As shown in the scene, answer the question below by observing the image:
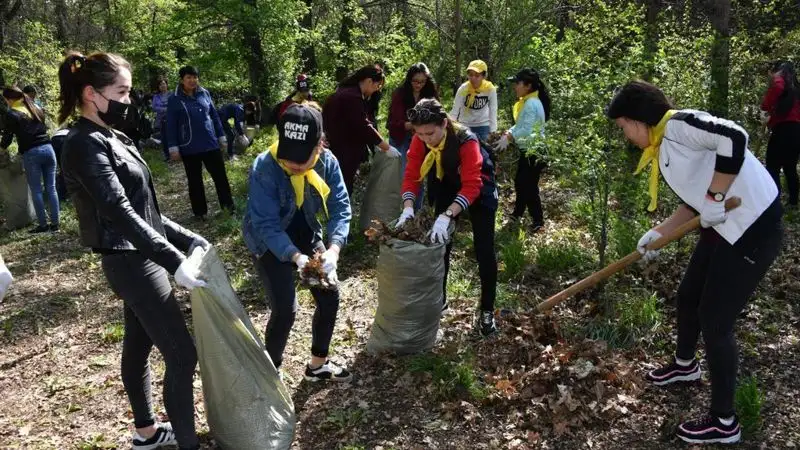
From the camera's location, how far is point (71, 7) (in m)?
23.2

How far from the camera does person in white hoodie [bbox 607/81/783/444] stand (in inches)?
107

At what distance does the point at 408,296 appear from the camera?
371 centimetres

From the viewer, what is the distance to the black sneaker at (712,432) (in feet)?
9.66

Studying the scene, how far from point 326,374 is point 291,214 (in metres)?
1.15

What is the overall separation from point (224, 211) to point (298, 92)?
179cm

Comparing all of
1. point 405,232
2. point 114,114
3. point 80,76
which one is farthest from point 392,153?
point 80,76

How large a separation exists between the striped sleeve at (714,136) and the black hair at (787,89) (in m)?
4.02

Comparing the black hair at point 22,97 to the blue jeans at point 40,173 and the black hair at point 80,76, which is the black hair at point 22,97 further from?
the black hair at point 80,76

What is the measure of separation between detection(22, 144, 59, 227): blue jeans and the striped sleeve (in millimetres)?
7261

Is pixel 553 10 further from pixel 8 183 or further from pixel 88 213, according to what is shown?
pixel 88 213

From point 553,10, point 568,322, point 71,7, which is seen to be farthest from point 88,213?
point 71,7

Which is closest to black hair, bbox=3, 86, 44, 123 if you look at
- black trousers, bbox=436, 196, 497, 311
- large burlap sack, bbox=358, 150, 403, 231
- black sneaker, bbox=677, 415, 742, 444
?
large burlap sack, bbox=358, 150, 403, 231

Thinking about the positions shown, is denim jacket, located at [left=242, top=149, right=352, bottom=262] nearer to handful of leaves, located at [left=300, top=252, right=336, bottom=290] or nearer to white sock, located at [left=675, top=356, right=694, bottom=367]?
handful of leaves, located at [left=300, top=252, right=336, bottom=290]

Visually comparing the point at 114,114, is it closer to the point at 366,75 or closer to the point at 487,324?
the point at 487,324
